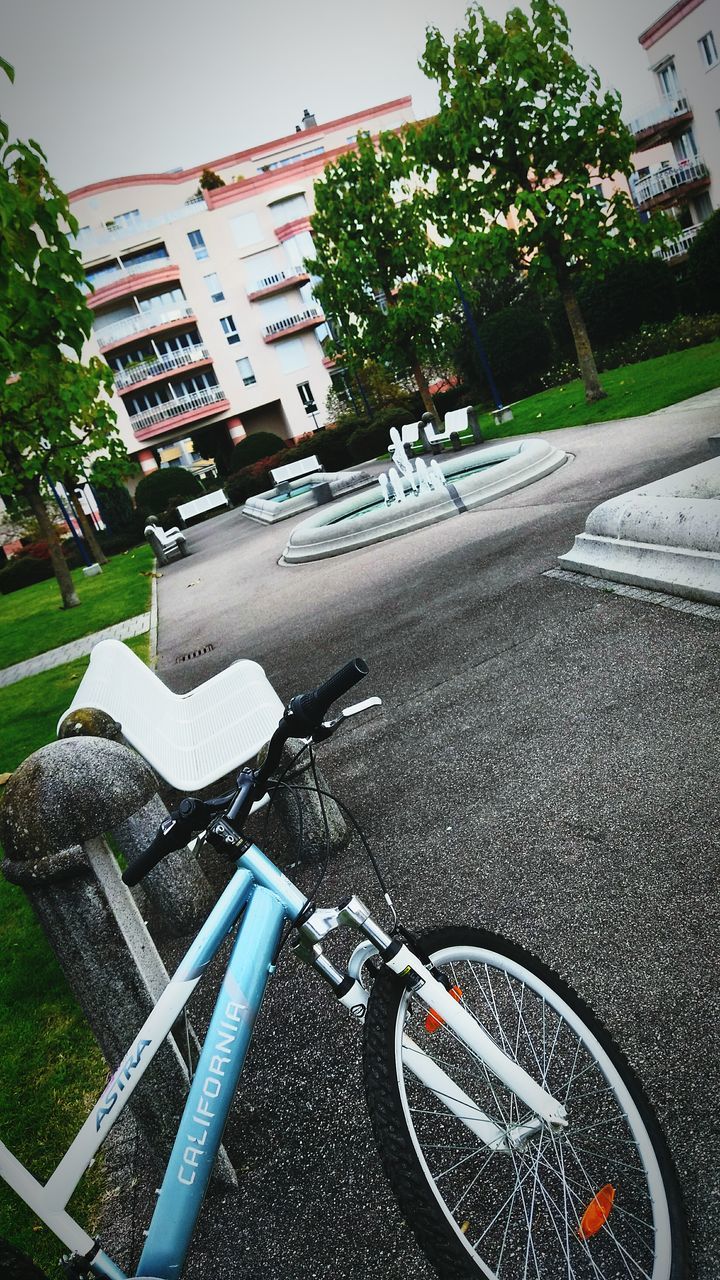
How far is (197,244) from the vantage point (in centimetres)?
5022

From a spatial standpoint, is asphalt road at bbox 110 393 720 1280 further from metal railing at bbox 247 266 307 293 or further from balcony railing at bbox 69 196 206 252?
balcony railing at bbox 69 196 206 252

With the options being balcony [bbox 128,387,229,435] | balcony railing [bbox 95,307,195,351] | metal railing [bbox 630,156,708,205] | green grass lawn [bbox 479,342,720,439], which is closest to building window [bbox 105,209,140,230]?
balcony railing [bbox 95,307,195,351]

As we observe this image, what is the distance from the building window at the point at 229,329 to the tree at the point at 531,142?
35.4m

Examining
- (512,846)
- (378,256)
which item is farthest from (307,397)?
(512,846)

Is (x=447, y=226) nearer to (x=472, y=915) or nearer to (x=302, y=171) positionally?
(x=472, y=915)

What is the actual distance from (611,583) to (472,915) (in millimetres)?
3765

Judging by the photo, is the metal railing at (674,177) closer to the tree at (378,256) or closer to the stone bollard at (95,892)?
the tree at (378,256)

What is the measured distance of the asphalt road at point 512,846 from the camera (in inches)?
92.0

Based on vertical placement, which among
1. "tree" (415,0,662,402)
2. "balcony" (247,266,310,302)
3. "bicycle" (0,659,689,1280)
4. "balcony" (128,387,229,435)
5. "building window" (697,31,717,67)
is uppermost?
"balcony" (247,266,310,302)

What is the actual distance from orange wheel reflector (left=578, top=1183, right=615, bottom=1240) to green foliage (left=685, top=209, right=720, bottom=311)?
23.2 metres

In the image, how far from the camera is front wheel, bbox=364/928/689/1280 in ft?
5.47

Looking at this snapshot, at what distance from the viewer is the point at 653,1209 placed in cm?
180

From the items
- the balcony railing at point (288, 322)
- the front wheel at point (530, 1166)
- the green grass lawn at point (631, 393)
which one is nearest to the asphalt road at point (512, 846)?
the front wheel at point (530, 1166)

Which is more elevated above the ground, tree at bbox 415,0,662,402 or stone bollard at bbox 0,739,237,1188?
tree at bbox 415,0,662,402
